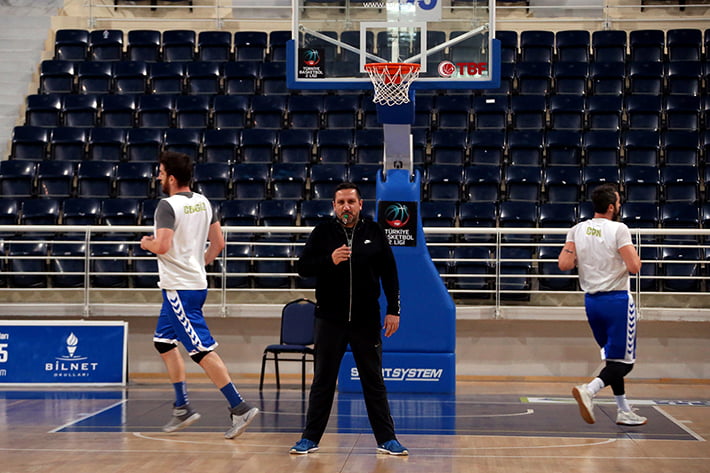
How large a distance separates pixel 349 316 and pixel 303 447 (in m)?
0.85

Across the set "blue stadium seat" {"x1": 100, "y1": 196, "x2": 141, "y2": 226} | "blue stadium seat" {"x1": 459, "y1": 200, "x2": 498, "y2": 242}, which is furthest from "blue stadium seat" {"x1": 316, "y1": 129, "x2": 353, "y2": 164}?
"blue stadium seat" {"x1": 100, "y1": 196, "x2": 141, "y2": 226}

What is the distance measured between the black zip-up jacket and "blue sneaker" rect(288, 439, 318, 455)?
77 centimetres

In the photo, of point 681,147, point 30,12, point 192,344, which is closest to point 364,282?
point 192,344

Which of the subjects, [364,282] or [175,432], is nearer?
[364,282]

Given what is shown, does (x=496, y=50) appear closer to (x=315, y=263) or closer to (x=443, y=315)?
(x=443, y=315)

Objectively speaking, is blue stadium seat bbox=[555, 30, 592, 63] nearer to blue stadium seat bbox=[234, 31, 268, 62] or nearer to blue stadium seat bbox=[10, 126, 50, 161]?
blue stadium seat bbox=[234, 31, 268, 62]

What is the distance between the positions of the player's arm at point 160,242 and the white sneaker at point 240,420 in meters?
1.18

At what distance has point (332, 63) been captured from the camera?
862cm

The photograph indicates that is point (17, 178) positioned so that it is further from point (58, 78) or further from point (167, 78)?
point (167, 78)

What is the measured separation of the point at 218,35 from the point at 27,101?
3113 mm

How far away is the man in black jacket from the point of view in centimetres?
566

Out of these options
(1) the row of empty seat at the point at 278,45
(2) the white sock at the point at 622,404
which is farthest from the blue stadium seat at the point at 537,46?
(2) the white sock at the point at 622,404

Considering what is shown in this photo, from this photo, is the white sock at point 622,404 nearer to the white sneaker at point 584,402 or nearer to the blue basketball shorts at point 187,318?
the white sneaker at point 584,402

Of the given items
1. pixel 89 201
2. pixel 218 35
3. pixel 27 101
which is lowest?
pixel 89 201
